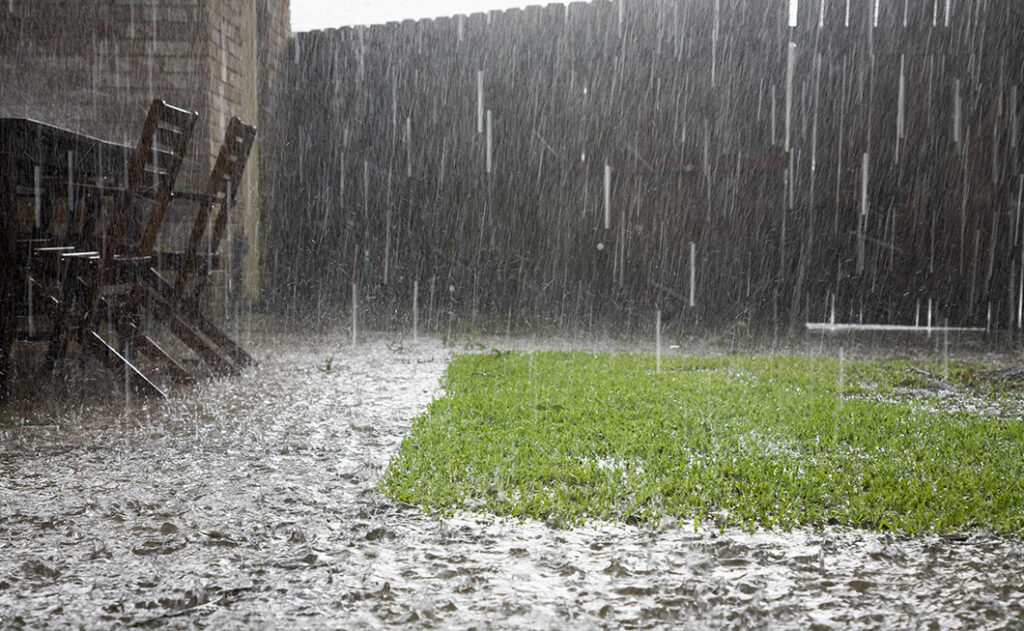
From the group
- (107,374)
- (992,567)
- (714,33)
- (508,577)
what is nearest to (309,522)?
(508,577)

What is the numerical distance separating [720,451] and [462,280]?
20.4ft

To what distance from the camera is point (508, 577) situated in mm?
1727

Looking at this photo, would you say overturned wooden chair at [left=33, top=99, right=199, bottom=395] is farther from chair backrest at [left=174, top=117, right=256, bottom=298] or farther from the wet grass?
the wet grass

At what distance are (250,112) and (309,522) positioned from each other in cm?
623

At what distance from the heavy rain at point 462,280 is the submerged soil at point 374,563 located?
1cm

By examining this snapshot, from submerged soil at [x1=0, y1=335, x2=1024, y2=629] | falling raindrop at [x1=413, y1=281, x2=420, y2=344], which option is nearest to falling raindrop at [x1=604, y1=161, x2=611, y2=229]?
falling raindrop at [x1=413, y1=281, x2=420, y2=344]

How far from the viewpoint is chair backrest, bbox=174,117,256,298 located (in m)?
4.30

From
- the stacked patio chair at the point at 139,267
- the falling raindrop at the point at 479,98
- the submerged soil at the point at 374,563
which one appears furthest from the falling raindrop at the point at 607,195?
the submerged soil at the point at 374,563

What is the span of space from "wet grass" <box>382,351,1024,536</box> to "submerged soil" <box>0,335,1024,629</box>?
0.38 ft

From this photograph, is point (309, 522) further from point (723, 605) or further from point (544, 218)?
point (544, 218)

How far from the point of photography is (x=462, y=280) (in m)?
8.73

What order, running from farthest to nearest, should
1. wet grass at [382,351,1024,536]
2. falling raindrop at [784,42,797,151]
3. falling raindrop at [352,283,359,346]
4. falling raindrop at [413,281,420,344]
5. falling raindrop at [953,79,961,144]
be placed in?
falling raindrop at [784,42,797,151], falling raindrop at [953,79,961,144], falling raindrop at [413,281,420,344], falling raindrop at [352,283,359,346], wet grass at [382,351,1024,536]

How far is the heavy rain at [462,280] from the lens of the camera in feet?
5.74

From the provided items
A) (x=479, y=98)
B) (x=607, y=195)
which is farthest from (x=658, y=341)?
(x=479, y=98)
